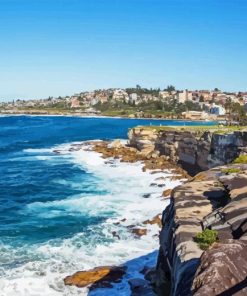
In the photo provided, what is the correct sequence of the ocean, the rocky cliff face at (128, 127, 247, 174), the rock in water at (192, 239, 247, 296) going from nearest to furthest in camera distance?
the rock in water at (192, 239, 247, 296) < the ocean < the rocky cliff face at (128, 127, 247, 174)

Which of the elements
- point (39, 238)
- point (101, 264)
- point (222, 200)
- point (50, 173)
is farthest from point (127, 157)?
point (222, 200)

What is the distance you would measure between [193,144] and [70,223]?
29.6 m

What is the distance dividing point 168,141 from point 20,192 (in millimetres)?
26826

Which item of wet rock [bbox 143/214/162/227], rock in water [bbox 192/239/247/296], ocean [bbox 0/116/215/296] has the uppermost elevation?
rock in water [bbox 192/239/247/296]

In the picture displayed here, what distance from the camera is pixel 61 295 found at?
1909 centimetres

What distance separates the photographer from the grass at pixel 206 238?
13.4 metres

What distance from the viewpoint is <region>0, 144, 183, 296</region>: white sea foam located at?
2017 centimetres

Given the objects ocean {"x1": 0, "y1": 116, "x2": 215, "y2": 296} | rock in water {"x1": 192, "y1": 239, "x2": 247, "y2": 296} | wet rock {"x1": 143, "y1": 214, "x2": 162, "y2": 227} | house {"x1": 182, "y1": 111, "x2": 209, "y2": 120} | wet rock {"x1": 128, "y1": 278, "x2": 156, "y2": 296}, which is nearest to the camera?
rock in water {"x1": 192, "y1": 239, "x2": 247, "y2": 296}

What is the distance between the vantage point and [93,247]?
82.1ft

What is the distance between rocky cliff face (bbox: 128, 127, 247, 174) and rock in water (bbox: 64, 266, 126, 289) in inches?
921

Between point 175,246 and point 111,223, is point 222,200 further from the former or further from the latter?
point 111,223

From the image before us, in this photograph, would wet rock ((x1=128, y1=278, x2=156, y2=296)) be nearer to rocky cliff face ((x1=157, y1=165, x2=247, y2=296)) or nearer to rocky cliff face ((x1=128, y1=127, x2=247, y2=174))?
rocky cliff face ((x1=157, y1=165, x2=247, y2=296))

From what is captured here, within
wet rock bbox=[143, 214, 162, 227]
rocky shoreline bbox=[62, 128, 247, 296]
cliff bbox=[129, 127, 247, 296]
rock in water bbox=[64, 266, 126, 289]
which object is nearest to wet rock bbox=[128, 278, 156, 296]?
rocky shoreline bbox=[62, 128, 247, 296]

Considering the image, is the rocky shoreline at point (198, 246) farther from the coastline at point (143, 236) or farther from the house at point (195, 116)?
the house at point (195, 116)
